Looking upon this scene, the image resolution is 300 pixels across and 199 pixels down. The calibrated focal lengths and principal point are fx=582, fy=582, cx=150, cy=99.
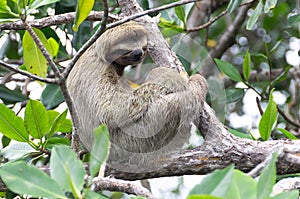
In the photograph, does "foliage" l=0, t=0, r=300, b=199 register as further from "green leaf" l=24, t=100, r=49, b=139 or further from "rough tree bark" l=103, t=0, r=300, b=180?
"rough tree bark" l=103, t=0, r=300, b=180

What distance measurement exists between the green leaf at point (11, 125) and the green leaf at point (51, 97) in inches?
27.9

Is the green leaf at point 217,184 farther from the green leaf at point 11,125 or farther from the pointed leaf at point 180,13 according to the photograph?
the pointed leaf at point 180,13

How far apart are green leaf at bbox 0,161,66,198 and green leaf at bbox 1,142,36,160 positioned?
3.75ft

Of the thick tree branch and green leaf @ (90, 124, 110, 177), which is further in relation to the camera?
the thick tree branch

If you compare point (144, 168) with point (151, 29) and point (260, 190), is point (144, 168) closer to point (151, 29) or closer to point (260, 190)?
point (151, 29)

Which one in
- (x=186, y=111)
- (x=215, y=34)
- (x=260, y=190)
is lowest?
(x=215, y=34)

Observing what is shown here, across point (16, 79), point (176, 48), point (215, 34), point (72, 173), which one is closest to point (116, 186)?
point (72, 173)

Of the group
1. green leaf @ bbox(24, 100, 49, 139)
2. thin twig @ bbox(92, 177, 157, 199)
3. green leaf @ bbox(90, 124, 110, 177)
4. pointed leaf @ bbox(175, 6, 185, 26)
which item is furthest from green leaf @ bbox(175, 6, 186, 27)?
green leaf @ bbox(90, 124, 110, 177)

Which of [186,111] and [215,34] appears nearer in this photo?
[186,111]

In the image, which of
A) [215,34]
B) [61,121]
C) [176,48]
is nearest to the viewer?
[61,121]

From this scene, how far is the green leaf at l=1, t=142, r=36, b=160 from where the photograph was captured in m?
2.88

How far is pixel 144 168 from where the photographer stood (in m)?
2.85

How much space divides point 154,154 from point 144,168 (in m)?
0.13

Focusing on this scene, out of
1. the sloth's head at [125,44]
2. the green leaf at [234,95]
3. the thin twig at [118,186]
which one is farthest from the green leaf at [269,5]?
the thin twig at [118,186]
